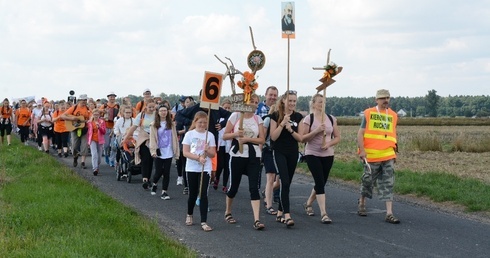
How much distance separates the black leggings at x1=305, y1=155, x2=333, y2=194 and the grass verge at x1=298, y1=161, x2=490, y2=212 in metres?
2.80

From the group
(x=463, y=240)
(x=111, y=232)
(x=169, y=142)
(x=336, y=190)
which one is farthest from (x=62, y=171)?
(x=463, y=240)

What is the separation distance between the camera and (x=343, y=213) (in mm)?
12594

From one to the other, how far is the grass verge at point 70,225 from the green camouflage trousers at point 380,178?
3464 mm

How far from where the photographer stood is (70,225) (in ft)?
32.5

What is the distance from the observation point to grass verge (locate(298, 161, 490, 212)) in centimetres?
1354

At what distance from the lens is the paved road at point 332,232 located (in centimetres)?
933

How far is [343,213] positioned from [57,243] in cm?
542

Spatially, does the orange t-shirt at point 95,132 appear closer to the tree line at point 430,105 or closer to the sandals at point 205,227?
the sandals at point 205,227

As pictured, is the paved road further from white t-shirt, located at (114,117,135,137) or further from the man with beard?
white t-shirt, located at (114,117,135,137)

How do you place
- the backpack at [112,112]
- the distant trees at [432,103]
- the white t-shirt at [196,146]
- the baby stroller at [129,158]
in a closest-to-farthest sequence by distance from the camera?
the white t-shirt at [196,146], the baby stroller at [129,158], the backpack at [112,112], the distant trees at [432,103]

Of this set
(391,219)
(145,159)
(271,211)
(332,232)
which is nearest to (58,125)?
(145,159)

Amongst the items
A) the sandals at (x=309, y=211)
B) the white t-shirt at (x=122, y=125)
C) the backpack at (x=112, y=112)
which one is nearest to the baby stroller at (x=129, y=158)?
the white t-shirt at (x=122, y=125)

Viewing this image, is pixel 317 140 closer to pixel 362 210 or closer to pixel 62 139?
pixel 362 210

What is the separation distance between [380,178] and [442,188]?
355 centimetres
